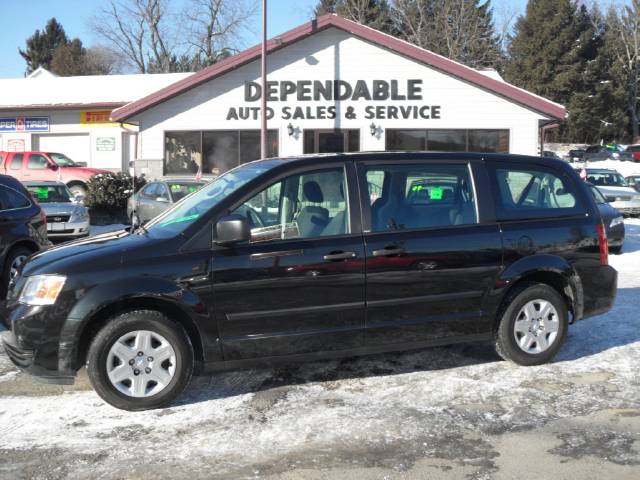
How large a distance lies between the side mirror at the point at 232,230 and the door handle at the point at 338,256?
0.61 m

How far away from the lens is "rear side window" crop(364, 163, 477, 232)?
508 centimetres

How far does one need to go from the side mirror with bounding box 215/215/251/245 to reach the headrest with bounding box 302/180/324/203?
0.63 m

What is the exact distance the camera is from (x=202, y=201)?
510cm

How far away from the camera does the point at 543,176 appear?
5.73m

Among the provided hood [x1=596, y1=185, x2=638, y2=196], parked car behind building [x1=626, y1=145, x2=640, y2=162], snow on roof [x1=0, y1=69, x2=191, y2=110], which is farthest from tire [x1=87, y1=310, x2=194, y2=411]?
parked car behind building [x1=626, y1=145, x2=640, y2=162]

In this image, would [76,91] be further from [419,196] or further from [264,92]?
[419,196]

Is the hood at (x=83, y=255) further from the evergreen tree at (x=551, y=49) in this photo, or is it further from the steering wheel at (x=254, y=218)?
the evergreen tree at (x=551, y=49)

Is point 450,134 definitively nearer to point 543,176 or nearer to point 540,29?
point 543,176

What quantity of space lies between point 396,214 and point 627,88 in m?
60.2

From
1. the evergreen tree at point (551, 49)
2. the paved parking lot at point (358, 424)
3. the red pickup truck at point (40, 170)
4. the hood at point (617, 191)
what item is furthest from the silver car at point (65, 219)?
the evergreen tree at point (551, 49)

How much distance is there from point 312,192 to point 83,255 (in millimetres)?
1676

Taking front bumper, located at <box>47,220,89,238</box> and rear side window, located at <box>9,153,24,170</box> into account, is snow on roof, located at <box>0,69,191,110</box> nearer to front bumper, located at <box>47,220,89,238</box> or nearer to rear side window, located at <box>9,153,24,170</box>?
rear side window, located at <box>9,153,24,170</box>

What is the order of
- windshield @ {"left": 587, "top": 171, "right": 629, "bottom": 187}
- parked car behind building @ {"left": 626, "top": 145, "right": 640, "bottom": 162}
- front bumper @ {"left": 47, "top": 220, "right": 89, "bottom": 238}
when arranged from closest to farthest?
front bumper @ {"left": 47, "top": 220, "right": 89, "bottom": 238}, windshield @ {"left": 587, "top": 171, "right": 629, "bottom": 187}, parked car behind building @ {"left": 626, "top": 145, "right": 640, "bottom": 162}

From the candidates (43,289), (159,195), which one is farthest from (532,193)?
(159,195)
